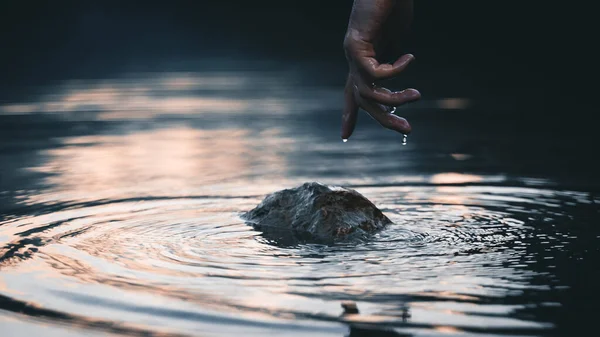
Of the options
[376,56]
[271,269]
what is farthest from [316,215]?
[376,56]

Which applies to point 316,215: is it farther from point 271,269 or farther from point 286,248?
point 271,269

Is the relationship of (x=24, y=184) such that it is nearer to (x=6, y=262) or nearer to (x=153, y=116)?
(x=6, y=262)

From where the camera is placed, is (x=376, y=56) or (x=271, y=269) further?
(x=271, y=269)

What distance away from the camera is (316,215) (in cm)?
652

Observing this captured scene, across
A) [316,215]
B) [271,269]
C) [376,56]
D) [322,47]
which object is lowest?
[271,269]

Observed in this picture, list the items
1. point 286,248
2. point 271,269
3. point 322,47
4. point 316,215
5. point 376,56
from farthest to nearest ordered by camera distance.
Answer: point 322,47 → point 316,215 → point 286,248 → point 271,269 → point 376,56

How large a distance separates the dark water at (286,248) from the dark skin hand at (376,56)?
824 millimetres

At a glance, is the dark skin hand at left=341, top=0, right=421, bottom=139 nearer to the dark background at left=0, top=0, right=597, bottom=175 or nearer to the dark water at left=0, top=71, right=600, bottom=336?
the dark water at left=0, top=71, right=600, bottom=336

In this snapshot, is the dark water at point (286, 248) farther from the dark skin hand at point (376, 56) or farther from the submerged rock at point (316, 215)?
the dark skin hand at point (376, 56)

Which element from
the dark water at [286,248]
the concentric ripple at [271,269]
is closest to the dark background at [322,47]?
the dark water at [286,248]

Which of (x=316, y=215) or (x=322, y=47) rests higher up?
(x=322, y=47)

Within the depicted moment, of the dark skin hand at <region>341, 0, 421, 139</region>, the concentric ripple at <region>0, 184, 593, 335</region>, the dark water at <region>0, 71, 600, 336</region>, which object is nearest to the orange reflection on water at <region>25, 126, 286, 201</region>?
the dark water at <region>0, 71, 600, 336</region>

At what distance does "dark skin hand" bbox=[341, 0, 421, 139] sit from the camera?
4426 mm

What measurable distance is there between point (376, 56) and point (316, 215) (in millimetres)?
1961
